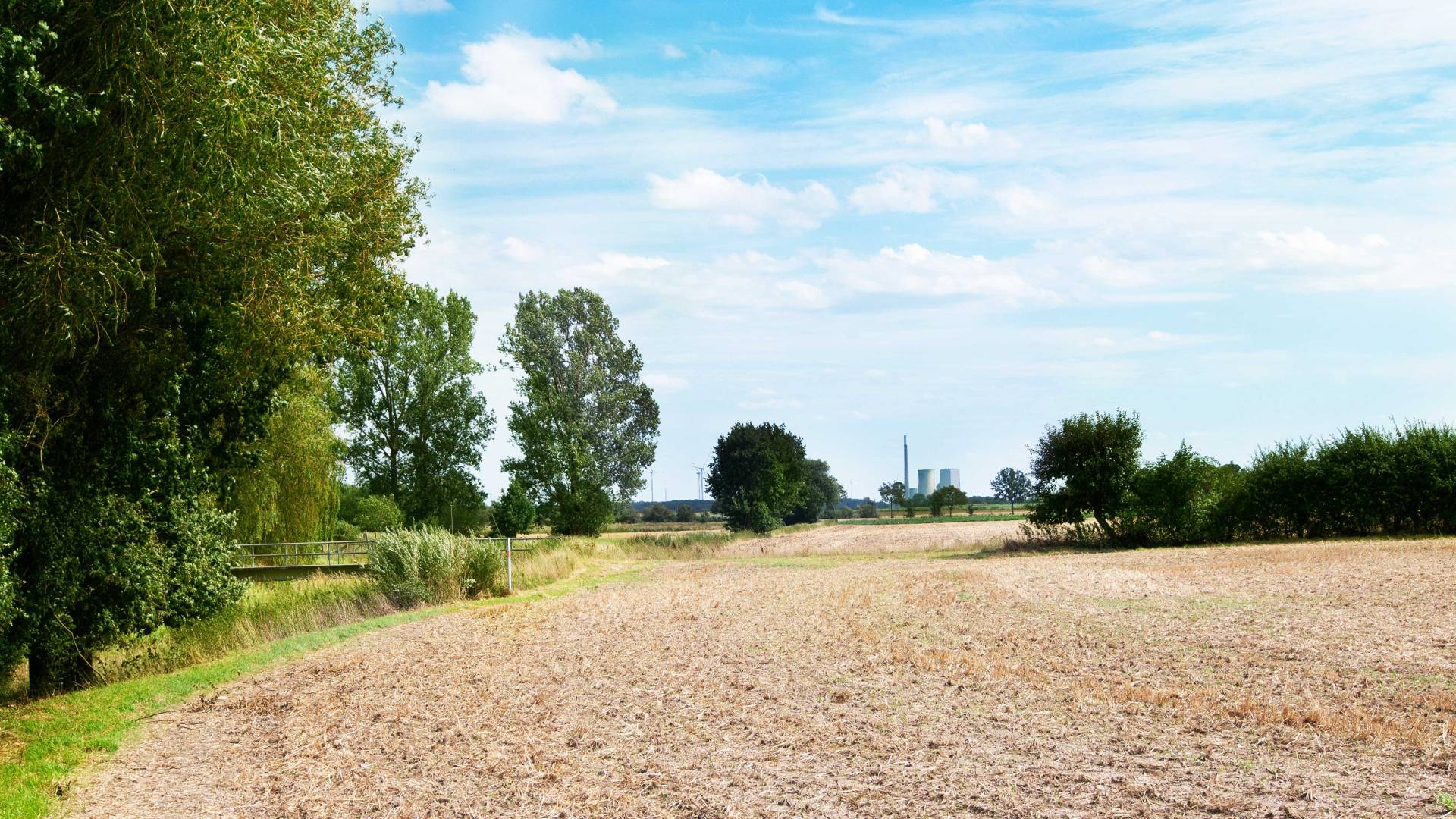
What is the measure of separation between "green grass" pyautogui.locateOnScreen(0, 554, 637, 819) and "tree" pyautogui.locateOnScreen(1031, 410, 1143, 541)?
22.1 meters

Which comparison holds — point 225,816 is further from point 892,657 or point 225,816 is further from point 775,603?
point 775,603

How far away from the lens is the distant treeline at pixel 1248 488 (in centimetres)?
3083

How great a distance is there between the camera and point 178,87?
955cm

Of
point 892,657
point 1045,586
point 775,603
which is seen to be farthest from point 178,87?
point 1045,586

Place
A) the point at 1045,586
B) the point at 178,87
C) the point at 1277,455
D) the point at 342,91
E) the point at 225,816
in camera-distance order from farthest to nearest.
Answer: the point at 1277,455 → the point at 1045,586 → the point at 342,91 → the point at 178,87 → the point at 225,816

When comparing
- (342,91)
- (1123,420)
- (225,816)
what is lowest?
(225,816)

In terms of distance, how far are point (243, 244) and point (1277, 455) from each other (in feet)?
103

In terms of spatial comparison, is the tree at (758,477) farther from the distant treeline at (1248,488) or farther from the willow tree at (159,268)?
the willow tree at (159,268)

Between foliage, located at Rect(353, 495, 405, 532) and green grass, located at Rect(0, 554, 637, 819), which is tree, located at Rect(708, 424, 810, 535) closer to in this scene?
foliage, located at Rect(353, 495, 405, 532)

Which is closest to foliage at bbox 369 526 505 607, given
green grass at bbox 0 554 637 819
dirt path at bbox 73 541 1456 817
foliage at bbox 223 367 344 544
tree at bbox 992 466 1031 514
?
green grass at bbox 0 554 637 819

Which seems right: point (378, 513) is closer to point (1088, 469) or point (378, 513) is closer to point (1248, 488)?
point (1088, 469)

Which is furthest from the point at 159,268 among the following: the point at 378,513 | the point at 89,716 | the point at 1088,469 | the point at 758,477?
the point at 758,477

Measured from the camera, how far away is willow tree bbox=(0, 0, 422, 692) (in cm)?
946

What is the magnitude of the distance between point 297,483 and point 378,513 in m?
9.69
